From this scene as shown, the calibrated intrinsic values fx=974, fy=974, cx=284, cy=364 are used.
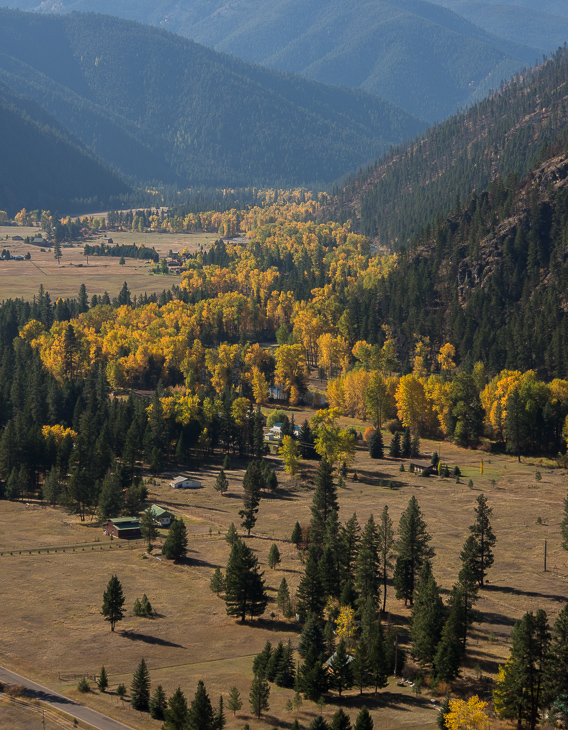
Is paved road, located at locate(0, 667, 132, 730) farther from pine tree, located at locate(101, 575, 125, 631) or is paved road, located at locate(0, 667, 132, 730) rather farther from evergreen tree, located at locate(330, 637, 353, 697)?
evergreen tree, located at locate(330, 637, 353, 697)

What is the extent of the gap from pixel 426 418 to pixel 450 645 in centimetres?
9675

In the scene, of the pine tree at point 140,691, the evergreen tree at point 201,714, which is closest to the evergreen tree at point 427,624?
the evergreen tree at point 201,714

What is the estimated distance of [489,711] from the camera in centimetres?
7444

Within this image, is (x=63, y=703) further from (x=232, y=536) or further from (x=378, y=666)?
(x=232, y=536)

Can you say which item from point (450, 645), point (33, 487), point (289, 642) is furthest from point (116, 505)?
point (450, 645)

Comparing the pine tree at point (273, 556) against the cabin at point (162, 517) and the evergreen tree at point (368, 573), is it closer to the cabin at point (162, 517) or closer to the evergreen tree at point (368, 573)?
the evergreen tree at point (368, 573)

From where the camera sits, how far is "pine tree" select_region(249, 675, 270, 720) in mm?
72875

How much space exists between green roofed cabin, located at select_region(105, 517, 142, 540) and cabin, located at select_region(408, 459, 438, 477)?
161ft

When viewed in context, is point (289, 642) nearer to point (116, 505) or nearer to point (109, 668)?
point (109, 668)

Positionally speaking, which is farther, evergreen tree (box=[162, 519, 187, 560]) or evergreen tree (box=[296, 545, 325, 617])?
evergreen tree (box=[162, 519, 187, 560])

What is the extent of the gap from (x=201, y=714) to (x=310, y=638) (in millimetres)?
17226

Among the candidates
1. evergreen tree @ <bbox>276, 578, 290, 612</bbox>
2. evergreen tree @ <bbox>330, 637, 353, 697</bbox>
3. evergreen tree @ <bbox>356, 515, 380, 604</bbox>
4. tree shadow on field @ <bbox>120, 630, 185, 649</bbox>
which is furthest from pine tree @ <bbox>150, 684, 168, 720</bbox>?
evergreen tree @ <bbox>356, 515, 380, 604</bbox>

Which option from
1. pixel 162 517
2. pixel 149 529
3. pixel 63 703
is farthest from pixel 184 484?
pixel 63 703

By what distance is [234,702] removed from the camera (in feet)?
239
